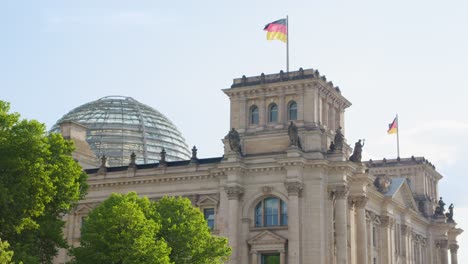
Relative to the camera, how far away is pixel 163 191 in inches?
3258

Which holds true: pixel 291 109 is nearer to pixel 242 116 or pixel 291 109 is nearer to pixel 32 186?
pixel 242 116

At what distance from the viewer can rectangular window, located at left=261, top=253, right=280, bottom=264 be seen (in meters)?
75.5

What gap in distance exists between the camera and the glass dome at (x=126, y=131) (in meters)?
114

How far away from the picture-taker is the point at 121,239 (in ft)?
180

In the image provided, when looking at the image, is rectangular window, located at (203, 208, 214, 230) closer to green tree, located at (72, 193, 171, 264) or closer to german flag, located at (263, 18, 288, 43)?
german flag, located at (263, 18, 288, 43)

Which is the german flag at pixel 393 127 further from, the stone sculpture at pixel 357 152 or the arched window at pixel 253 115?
the arched window at pixel 253 115

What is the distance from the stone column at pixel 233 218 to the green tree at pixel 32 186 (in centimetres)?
2207

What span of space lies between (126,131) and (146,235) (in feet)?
210

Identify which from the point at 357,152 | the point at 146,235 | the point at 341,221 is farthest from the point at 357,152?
the point at 146,235

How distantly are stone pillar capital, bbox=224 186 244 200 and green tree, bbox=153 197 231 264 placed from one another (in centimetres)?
1494

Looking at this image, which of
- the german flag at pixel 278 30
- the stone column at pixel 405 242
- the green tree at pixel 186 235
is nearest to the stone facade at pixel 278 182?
the german flag at pixel 278 30

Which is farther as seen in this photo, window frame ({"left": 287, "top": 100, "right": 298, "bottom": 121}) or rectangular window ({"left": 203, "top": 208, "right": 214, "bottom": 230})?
rectangular window ({"left": 203, "top": 208, "right": 214, "bottom": 230})

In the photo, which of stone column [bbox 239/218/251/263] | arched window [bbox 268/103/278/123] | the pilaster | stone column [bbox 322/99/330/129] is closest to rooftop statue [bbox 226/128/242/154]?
arched window [bbox 268/103/278/123]

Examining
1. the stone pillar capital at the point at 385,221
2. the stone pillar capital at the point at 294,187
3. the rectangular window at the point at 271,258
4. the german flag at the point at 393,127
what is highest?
the german flag at the point at 393,127
